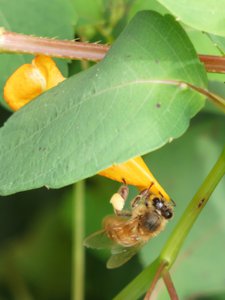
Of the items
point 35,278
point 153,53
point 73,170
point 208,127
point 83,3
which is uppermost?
point 153,53

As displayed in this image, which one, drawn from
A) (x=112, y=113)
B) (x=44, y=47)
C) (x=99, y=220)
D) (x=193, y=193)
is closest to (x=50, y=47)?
(x=44, y=47)

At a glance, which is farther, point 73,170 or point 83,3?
point 83,3

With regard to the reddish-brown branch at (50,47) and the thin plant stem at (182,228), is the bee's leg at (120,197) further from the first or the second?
the reddish-brown branch at (50,47)

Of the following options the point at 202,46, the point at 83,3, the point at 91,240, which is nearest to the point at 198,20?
the point at 202,46

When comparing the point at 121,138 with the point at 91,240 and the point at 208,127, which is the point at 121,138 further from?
the point at 208,127

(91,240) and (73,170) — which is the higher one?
(73,170)

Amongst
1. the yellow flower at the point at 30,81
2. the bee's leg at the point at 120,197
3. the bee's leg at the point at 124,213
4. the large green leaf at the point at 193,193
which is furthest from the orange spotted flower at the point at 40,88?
the large green leaf at the point at 193,193

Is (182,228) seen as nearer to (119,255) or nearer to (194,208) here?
(194,208)

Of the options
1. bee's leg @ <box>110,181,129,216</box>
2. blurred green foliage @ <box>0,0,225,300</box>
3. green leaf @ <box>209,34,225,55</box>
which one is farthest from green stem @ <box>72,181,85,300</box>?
green leaf @ <box>209,34,225,55</box>
